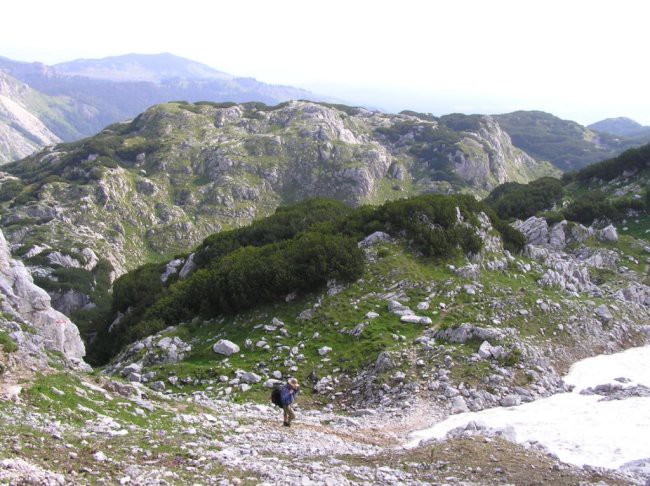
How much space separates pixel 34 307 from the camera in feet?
69.8

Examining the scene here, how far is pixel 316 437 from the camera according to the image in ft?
48.2

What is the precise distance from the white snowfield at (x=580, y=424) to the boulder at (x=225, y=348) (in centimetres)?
1016

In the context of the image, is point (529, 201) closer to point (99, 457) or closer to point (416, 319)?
point (416, 319)

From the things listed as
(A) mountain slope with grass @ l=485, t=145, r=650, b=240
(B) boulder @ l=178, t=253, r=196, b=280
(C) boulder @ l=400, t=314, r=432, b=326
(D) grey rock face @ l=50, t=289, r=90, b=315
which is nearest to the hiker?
(C) boulder @ l=400, t=314, r=432, b=326

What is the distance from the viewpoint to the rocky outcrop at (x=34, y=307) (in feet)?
67.0

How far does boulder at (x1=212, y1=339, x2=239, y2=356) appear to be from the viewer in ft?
74.3

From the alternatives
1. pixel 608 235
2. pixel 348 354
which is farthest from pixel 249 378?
pixel 608 235

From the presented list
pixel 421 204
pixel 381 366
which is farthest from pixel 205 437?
pixel 421 204

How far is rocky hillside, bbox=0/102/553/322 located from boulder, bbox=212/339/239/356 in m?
60.4

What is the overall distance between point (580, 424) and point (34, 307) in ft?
76.7

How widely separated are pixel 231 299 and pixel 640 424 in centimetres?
1996

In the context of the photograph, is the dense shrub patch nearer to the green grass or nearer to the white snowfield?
the white snowfield

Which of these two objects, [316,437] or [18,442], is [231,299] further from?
[18,442]

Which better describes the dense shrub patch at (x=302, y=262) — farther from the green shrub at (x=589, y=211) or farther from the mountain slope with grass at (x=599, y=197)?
the green shrub at (x=589, y=211)
